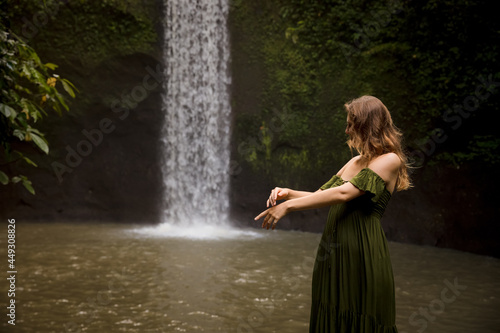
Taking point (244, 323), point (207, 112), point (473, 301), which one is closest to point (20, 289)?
point (244, 323)

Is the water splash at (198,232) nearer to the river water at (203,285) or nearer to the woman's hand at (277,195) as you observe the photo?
the river water at (203,285)

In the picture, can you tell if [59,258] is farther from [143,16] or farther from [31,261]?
[143,16]

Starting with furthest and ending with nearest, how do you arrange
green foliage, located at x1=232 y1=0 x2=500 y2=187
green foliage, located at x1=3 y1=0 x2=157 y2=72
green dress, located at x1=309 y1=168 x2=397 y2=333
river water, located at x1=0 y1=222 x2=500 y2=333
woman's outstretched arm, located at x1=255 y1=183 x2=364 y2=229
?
1. green foliage, located at x1=3 y1=0 x2=157 y2=72
2. green foliage, located at x1=232 y1=0 x2=500 y2=187
3. river water, located at x1=0 y1=222 x2=500 y2=333
4. green dress, located at x1=309 y1=168 x2=397 y2=333
5. woman's outstretched arm, located at x1=255 y1=183 x2=364 y2=229

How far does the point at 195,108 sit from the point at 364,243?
9456 mm

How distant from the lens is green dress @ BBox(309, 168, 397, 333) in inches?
95.8

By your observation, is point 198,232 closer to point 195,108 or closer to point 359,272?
point 195,108

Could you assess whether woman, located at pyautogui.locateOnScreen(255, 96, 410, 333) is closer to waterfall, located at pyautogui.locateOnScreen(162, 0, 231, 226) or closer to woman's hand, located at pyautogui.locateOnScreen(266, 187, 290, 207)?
woman's hand, located at pyautogui.locateOnScreen(266, 187, 290, 207)

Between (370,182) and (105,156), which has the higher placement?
(105,156)

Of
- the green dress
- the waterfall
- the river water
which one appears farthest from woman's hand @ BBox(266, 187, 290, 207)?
the waterfall

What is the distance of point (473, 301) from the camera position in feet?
17.6

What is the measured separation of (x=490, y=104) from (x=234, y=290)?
5318mm

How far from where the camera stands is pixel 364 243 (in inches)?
96.7

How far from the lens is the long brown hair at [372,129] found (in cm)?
A: 246

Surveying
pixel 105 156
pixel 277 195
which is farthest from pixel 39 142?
pixel 105 156
